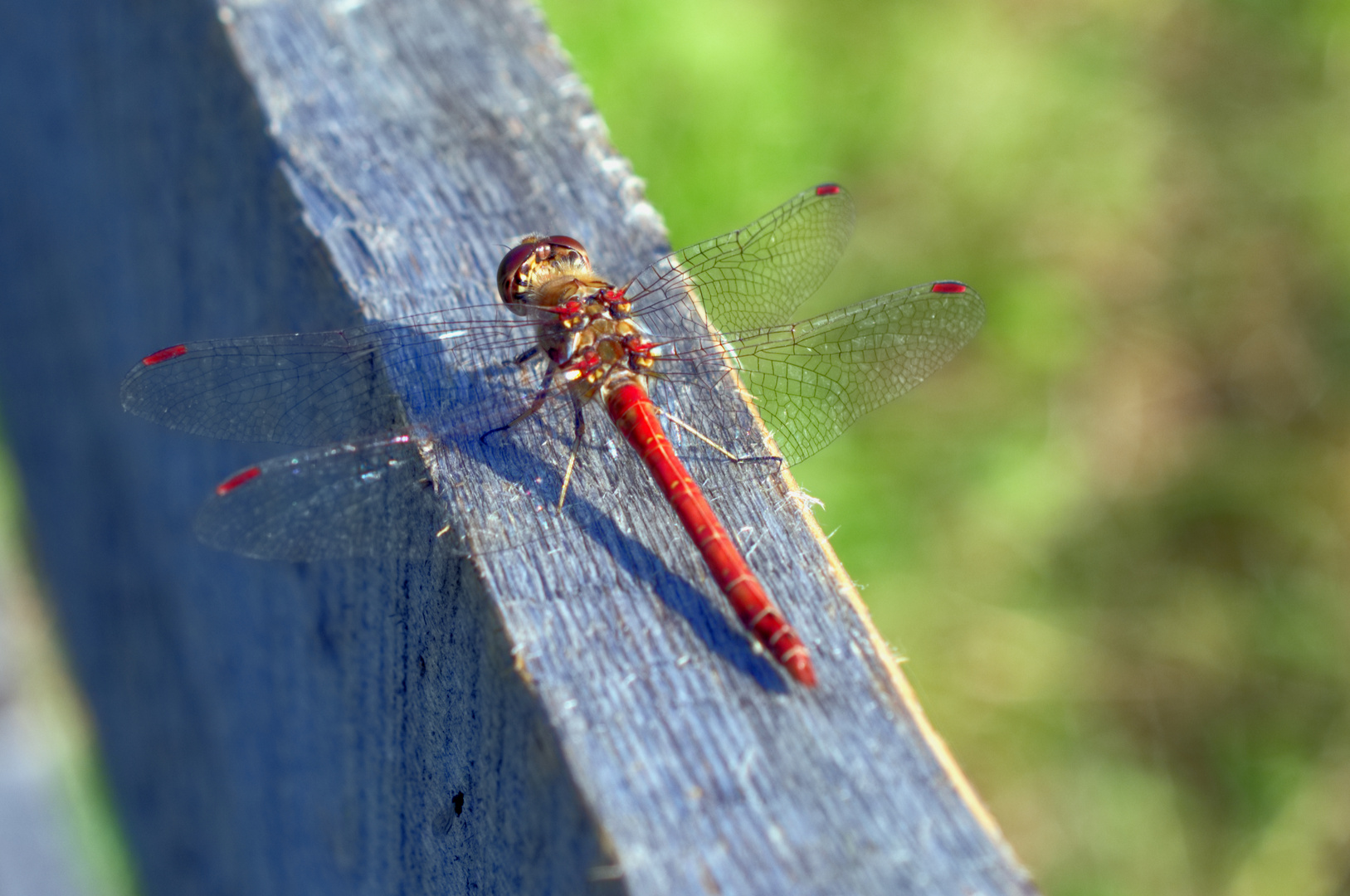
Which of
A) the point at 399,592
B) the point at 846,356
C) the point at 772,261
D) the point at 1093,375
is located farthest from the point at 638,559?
the point at 1093,375

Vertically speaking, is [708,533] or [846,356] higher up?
[846,356]

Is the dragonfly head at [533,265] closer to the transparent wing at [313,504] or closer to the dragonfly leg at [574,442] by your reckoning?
the dragonfly leg at [574,442]

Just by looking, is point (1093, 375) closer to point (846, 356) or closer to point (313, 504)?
point (846, 356)

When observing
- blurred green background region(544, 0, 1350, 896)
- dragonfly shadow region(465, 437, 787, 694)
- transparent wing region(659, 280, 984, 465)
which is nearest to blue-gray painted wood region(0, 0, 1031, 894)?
dragonfly shadow region(465, 437, 787, 694)

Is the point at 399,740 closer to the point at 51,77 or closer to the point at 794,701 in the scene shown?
the point at 794,701

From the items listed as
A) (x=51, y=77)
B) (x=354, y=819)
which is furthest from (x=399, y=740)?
(x=51, y=77)

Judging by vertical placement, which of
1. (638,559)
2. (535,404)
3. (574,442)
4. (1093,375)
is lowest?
(638,559)

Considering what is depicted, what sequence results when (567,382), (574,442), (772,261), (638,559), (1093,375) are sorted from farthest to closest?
(1093,375) < (772,261) < (567,382) < (574,442) < (638,559)

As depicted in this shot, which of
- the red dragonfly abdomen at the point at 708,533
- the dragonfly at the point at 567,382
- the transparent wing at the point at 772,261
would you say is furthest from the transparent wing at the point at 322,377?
the transparent wing at the point at 772,261
